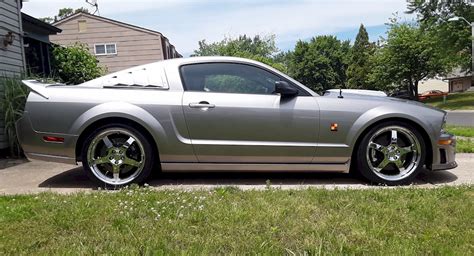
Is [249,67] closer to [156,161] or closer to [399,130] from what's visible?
[156,161]

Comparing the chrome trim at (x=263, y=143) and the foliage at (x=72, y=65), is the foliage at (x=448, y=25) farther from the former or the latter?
the chrome trim at (x=263, y=143)

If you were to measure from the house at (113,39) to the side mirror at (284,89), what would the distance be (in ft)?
65.6

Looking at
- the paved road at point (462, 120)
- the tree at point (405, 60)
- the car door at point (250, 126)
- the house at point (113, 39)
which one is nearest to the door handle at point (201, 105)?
the car door at point (250, 126)

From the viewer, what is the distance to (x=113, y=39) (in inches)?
934

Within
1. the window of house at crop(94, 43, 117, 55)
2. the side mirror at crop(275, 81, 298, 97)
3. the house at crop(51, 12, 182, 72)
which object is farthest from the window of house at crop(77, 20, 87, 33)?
the side mirror at crop(275, 81, 298, 97)

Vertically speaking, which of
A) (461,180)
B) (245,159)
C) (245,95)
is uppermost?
(245,95)

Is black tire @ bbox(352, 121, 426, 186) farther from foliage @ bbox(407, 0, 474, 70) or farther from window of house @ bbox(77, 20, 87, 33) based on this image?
foliage @ bbox(407, 0, 474, 70)

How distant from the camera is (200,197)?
369 centimetres

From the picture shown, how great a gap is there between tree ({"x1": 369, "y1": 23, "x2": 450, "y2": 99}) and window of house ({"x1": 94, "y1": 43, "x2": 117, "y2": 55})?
3006cm

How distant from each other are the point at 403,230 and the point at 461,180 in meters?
2.14

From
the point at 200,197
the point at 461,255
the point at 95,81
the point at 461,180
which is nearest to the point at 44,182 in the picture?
the point at 95,81

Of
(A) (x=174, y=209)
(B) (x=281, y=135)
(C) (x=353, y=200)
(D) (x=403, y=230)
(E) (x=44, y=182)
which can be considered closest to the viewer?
(D) (x=403, y=230)

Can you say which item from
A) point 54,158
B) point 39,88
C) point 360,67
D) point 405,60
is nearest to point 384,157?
point 54,158

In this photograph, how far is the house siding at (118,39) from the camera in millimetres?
23531
